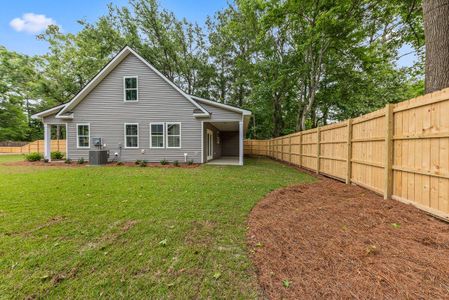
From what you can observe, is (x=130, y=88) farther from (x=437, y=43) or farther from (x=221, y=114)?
(x=437, y=43)

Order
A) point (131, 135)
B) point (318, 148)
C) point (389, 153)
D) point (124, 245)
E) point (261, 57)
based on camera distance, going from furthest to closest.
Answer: point (261, 57)
point (131, 135)
point (318, 148)
point (389, 153)
point (124, 245)

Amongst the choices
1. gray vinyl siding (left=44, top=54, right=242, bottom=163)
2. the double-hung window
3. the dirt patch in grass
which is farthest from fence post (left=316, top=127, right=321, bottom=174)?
the double-hung window

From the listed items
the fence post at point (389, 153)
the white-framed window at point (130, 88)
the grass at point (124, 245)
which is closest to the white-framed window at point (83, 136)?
the white-framed window at point (130, 88)

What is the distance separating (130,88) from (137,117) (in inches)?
64.0

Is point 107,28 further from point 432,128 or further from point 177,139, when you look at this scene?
point 432,128

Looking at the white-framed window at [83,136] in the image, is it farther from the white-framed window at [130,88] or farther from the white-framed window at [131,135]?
the white-framed window at [130,88]

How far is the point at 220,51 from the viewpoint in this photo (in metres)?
23.3

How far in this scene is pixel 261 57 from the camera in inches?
778

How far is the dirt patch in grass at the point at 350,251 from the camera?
1735mm

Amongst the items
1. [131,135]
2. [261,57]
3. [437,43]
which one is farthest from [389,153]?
[261,57]

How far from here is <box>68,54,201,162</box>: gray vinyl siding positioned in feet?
37.0

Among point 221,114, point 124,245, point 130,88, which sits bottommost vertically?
point 124,245

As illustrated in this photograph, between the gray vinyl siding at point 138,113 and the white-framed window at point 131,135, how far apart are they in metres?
0.18

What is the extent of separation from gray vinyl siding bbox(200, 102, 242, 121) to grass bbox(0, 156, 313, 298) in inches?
268
